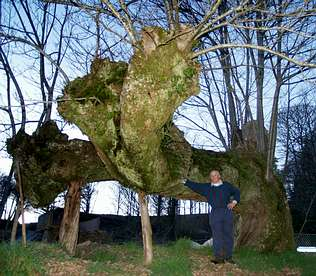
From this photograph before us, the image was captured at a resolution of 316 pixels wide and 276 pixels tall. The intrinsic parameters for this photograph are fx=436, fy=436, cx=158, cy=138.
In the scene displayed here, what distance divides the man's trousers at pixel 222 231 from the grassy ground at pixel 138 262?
30cm

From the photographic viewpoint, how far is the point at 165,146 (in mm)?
8492

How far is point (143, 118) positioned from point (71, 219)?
424 centimetres

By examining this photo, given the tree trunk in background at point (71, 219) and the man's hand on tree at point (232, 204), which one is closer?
the man's hand on tree at point (232, 204)

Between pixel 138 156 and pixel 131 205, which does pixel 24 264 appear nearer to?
pixel 138 156

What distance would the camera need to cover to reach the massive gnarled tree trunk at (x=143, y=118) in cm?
629

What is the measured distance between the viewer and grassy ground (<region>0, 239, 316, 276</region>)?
6.46 meters

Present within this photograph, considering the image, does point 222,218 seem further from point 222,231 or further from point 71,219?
point 71,219

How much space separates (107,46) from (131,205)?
22953 mm

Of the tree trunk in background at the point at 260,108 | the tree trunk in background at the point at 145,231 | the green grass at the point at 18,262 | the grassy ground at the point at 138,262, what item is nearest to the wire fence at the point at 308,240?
the tree trunk in background at the point at 260,108

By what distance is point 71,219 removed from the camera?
9711 millimetres

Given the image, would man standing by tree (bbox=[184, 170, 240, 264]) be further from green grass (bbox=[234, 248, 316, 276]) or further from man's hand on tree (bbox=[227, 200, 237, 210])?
green grass (bbox=[234, 248, 316, 276])

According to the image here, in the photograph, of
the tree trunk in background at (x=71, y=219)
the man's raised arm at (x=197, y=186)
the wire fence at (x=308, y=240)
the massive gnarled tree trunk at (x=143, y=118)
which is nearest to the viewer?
the massive gnarled tree trunk at (x=143, y=118)

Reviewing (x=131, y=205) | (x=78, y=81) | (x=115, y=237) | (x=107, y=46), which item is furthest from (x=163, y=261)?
(x=131, y=205)

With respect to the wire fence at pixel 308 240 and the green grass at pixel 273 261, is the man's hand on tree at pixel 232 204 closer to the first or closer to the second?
the green grass at pixel 273 261
